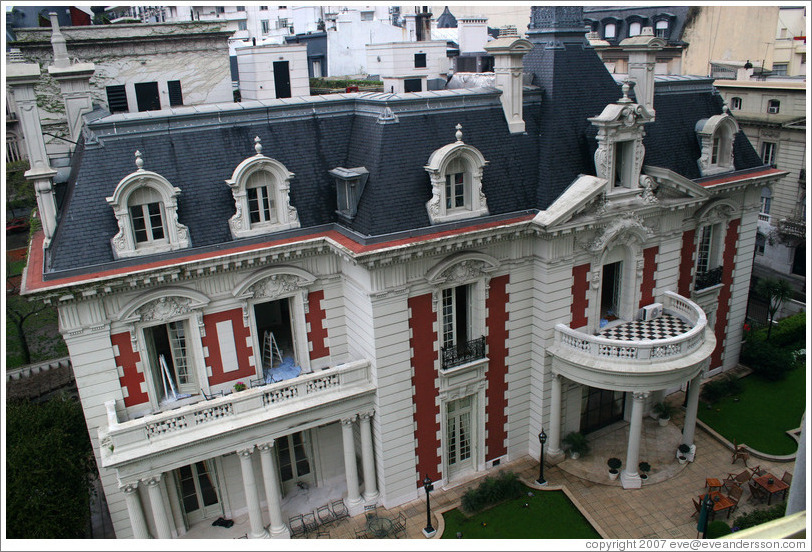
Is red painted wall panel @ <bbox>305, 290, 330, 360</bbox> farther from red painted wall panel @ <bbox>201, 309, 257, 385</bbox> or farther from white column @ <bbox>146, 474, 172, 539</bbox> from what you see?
white column @ <bbox>146, 474, 172, 539</bbox>

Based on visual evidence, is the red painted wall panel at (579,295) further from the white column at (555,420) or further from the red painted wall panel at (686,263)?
the red painted wall panel at (686,263)

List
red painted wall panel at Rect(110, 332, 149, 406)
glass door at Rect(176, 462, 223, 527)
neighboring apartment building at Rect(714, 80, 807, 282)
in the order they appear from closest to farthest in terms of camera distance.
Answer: red painted wall panel at Rect(110, 332, 149, 406) → glass door at Rect(176, 462, 223, 527) → neighboring apartment building at Rect(714, 80, 807, 282)

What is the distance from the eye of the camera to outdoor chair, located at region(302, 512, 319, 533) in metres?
23.7

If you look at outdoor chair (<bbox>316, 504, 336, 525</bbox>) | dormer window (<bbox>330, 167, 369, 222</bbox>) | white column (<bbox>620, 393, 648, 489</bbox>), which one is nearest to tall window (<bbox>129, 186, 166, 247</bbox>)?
dormer window (<bbox>330, 167, 369, 222</bbox>)

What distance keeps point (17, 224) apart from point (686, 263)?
55675mm

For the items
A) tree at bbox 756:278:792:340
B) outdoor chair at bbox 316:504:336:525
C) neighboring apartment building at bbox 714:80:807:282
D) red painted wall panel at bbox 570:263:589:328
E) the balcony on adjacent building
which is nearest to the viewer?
the balcony on adjacent building

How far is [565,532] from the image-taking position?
2319 centimetres

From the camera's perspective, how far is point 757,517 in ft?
74.5

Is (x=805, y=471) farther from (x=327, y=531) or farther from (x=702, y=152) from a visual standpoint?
(x=702, y=152)

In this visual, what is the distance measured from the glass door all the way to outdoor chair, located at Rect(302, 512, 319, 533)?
10.8ft

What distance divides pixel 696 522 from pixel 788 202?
33.7 meters

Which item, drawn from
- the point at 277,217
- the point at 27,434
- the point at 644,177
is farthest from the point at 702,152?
the point at 27,434

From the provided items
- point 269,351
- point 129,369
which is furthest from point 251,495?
Answer: point 129,369

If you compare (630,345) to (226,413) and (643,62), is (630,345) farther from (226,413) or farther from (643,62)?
(226,413)
